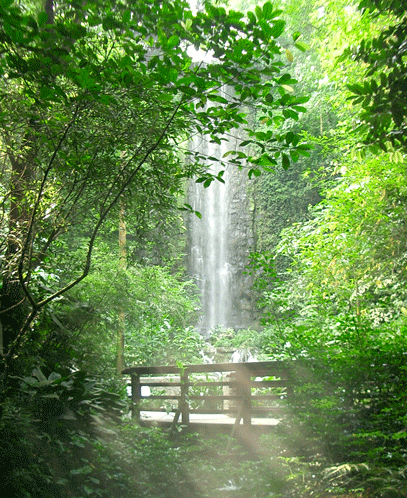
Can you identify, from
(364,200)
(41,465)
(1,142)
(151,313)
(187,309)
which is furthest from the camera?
(187,309)

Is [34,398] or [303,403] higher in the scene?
[34,398]

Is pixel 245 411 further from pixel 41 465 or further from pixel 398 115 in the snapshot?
pixel 398 115

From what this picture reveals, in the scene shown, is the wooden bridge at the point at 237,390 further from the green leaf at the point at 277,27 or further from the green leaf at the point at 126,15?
the green leaf at the point at 126,15

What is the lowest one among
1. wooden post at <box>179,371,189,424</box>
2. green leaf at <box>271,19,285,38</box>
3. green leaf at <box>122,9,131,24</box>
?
wooden post at <box>179,371,189,424</box>

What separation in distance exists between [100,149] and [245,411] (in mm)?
3667

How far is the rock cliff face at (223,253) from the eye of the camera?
16125 mm

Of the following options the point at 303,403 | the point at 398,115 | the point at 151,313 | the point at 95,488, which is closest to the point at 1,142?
the point at 95,488

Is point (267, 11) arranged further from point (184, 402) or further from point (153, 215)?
point (184, 402)

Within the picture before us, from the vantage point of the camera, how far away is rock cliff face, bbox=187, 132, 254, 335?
16.1m

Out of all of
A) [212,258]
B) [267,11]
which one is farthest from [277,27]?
[212,258]

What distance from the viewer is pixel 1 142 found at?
339 cm

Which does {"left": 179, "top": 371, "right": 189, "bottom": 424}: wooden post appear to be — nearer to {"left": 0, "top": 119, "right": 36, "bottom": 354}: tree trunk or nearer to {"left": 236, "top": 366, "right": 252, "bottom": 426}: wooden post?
{"left": 236, "top": 366, "right": 252, "bottom": 426}: wooden post

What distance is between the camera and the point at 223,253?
16703 mm

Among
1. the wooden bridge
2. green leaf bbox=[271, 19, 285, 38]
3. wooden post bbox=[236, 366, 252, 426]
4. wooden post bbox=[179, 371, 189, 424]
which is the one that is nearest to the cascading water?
the wooden bridge
